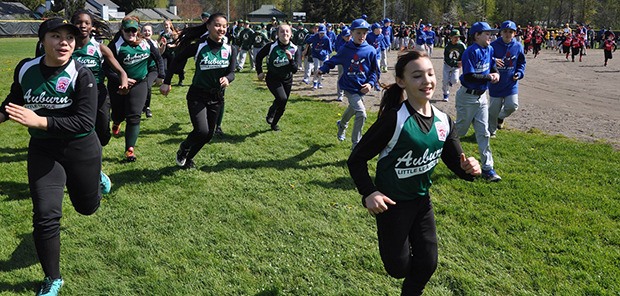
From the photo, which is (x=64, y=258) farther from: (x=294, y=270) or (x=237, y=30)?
(x=237, y=30)

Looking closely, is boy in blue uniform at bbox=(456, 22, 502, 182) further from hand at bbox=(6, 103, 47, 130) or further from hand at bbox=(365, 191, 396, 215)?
hand at bbox=(6, 103, 47, 130)

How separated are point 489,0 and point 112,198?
91.4m

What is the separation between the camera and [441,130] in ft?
11.8

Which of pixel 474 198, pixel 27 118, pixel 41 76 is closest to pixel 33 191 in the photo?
pixel 27 118

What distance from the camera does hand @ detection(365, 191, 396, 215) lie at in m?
3.20

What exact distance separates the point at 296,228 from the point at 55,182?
101 inches

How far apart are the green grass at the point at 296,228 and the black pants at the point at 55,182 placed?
21.2 inches

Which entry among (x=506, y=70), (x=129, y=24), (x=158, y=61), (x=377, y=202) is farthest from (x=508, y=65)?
(x=377, y=202)

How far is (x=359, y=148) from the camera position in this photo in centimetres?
344

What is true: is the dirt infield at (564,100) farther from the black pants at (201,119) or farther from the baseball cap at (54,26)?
the baseball cap at (54,26)

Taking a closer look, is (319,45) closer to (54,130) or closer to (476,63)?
(476,63)

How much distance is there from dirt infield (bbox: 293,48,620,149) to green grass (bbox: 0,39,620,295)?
228cm

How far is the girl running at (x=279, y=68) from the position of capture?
10031 mm

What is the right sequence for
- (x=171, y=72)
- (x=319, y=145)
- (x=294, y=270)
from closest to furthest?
(x=294, y=270) < (x=171, y=72) < (x=319, y=145)
